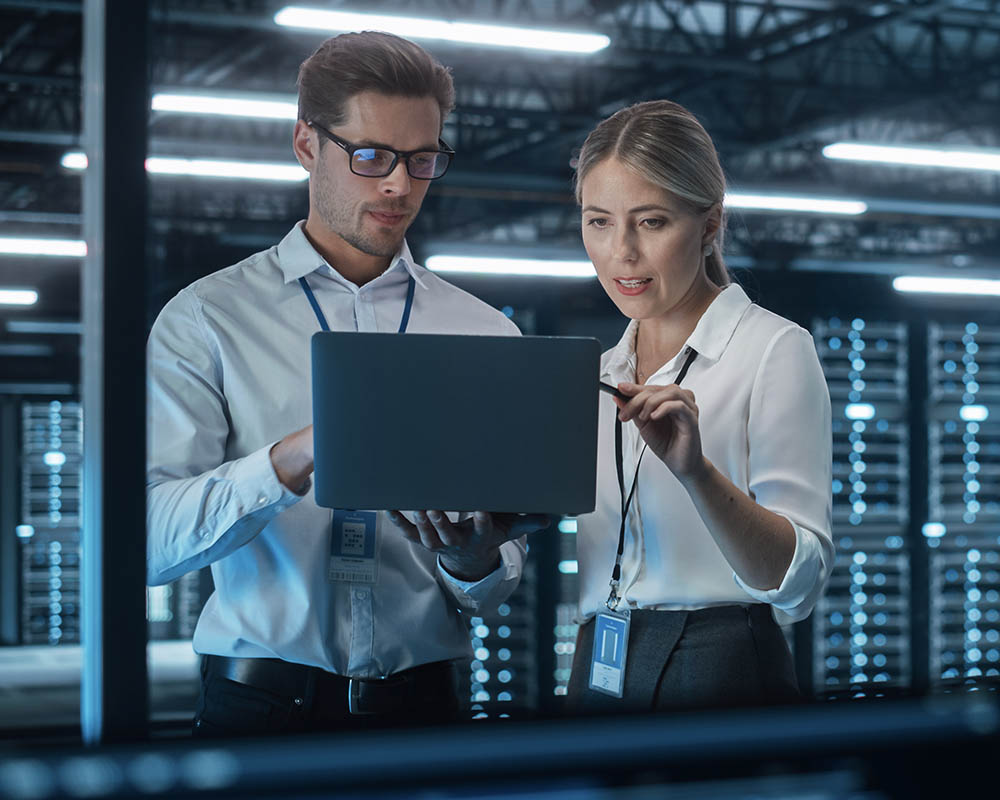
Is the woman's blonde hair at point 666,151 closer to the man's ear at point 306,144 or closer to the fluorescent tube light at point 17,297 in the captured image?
the man's ear at point 306,144

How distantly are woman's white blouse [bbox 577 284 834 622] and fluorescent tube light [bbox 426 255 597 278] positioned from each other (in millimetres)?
6584

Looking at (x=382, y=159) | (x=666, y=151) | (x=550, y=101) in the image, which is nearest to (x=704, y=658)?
(x=666, y=151)

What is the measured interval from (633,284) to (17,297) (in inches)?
418

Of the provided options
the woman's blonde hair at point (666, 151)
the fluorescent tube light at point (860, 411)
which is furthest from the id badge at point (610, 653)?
the fluorescent tube light at point (860, 411)

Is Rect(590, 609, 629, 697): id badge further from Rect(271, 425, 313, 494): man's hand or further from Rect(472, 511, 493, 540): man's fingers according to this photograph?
Rect(271, 425, 313, 494): man's hand

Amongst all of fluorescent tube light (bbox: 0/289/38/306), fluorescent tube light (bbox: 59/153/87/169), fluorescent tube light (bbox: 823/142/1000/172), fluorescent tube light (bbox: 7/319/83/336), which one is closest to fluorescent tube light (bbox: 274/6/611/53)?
fluorescent tube light (bbox: 823/142/1000/172)

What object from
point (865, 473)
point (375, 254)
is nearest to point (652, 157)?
point (375, 254)

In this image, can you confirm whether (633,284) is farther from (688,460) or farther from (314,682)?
(314,682)

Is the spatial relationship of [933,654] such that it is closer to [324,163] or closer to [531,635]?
[531,635]

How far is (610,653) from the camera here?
1.59 metres

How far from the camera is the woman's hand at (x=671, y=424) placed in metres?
1.39

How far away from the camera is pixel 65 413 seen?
9688 millimetres

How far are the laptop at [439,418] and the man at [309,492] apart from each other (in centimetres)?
23

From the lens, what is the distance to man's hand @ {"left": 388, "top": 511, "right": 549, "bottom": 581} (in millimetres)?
1429
